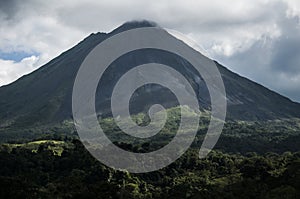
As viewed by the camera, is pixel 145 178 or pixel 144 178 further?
pixel 145 178

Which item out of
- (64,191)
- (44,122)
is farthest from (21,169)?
(44,122)

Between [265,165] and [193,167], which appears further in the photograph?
[193,167]

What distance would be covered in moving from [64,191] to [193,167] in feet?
98.4

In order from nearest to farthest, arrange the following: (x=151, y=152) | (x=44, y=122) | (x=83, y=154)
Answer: (x=83, y=154) < (x=151, y=152) < (x=44, y=122)

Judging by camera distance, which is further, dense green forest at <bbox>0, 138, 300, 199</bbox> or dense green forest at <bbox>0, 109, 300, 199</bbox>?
dense green forest at <bbox>0, 109, 300, 199</bbox>

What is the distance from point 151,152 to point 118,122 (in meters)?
107

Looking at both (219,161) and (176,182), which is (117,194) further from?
(219,161)

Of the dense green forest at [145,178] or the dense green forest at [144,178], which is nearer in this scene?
the dense green forest at [145,178]

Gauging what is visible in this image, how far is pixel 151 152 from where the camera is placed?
78.3m

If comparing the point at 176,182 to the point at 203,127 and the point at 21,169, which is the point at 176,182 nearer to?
the point at 21,169

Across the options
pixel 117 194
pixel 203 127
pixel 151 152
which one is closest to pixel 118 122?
pixel 203 127

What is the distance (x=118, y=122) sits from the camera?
184625 mm

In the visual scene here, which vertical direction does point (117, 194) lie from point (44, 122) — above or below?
below

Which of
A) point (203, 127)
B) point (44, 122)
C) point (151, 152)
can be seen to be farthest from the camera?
point (44, 122)
